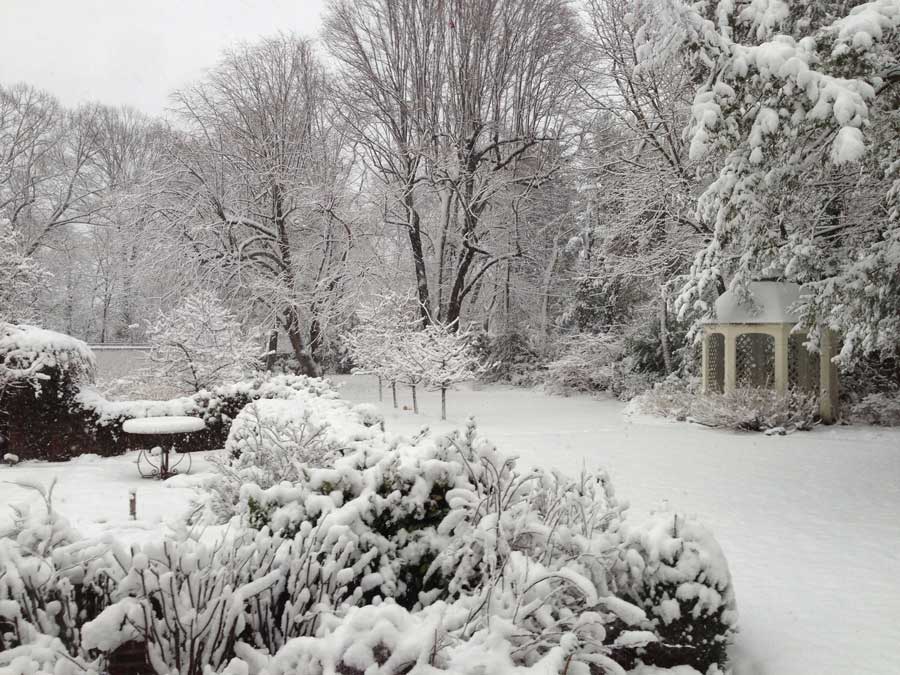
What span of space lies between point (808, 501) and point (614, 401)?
10561mm

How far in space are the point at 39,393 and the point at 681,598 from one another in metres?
9.16

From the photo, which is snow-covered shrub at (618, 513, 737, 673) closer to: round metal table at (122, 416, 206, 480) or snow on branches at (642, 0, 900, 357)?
snow on branches at (642, 0, 900, 357)

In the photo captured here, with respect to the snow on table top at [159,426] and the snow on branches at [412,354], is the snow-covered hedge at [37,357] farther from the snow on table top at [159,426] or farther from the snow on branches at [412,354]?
the snow on branches at [412,354]

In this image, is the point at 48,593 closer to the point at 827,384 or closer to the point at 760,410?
the point at 760,410

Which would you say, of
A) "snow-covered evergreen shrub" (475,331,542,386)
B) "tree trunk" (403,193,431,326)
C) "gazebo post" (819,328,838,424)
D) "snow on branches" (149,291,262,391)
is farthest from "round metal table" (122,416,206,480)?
"snow-covered evergreen shrub" (475,331,542,386)

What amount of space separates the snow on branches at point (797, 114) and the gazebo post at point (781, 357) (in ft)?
14.8

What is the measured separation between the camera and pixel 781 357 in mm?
11773

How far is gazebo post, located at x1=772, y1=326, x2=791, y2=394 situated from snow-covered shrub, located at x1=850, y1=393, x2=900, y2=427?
1.66 m

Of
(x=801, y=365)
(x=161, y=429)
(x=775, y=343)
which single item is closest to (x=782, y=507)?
(x=775, y=343)

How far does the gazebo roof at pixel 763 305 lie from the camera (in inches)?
463

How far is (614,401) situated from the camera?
17297mm

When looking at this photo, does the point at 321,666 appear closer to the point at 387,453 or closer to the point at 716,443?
the point at 387,453

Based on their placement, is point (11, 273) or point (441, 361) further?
point (441, 361)

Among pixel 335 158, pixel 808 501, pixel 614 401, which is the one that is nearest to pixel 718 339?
pixel 614 401
